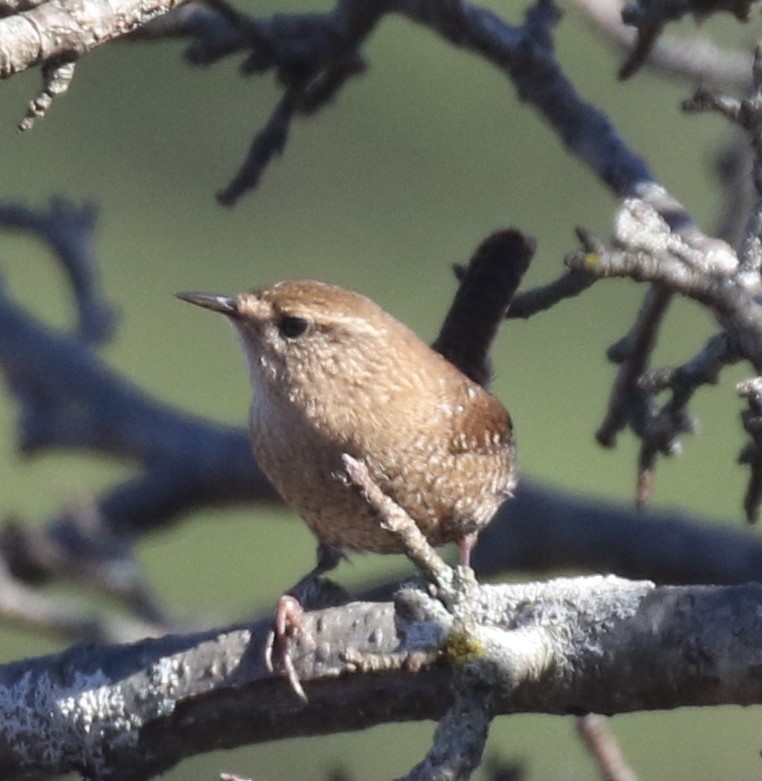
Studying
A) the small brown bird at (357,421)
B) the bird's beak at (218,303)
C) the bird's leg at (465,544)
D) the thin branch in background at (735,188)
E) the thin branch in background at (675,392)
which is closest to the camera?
the thin branch in background at (675,392)

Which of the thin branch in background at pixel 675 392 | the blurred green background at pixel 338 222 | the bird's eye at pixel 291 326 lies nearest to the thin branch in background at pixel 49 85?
the thin branch in background at pixel 675 392

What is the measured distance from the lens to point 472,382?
12.9 feet

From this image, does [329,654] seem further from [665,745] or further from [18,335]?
[665,745]

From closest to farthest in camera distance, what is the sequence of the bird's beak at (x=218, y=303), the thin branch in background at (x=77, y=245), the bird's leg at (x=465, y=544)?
the bird's beak at (x=218, y=303), the bird's leg at (x=465, y=544), the thin branch in background at (x=77, y=245)

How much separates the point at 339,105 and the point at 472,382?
23.0ft

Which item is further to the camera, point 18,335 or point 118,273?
point 118,273

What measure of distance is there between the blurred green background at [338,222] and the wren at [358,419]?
5.25 meters

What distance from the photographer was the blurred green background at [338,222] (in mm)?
9445

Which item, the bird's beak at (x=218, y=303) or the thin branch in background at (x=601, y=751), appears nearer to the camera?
the thin branch in background at (x=601, y=751)

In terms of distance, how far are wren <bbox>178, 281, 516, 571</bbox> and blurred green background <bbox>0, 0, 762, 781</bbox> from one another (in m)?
5.25

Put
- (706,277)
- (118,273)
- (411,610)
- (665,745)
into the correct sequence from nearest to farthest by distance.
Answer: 1. (411,610)
2. (706,277)
3. (665,745)
4. (118,273)

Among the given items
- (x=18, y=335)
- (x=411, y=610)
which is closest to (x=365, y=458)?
(x=411, y=610)

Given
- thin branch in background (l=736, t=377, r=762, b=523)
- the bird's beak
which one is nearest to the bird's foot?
thin branch in background (l=736, t=377, r=762, b=523)

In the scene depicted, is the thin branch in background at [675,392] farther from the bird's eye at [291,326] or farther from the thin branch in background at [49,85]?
the thin branch in background at [49,85]
